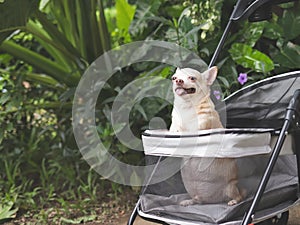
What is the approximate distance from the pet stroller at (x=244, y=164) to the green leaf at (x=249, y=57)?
0.44 metres

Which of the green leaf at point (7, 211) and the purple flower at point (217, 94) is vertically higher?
the purple flower at point (217, 94)

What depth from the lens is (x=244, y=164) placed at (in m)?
2.03

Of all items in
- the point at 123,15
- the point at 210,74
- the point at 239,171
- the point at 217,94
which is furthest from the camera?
the point at 123,15

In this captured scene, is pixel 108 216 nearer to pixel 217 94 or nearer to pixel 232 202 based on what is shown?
pixel 217 94

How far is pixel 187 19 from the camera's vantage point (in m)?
2.99

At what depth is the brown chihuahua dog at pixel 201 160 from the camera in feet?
6.64

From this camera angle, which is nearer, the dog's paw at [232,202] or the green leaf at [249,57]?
the dog's paw at [232,202]

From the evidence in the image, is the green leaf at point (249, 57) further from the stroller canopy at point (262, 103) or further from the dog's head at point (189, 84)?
the dog's head at point (189, 84)

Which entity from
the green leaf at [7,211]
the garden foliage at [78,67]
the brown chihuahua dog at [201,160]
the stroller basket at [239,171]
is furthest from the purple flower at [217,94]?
the green leaf at [7,211]

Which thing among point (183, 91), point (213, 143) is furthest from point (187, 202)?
point (183, 91)

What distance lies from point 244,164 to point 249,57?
3.37ft

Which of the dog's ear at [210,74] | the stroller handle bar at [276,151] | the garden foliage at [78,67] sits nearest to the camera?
the stroller handle bar at [276,151]

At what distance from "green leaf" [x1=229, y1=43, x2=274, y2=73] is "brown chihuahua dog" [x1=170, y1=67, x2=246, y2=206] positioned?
2.56ft

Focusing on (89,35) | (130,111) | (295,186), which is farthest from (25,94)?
(295,186)
